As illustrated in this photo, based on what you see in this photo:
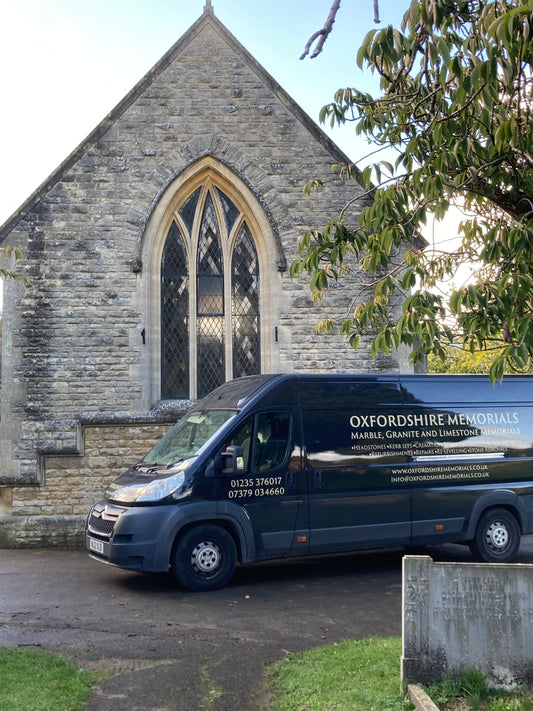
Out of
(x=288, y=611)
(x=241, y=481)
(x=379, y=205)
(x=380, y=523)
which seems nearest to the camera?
(x=379, y=205)

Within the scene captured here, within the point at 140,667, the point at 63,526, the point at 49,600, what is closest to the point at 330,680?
the point at 140,667

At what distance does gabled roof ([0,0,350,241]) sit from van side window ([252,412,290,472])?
231 inches

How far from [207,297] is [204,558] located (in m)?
5.83

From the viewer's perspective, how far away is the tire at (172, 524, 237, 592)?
7895 mm

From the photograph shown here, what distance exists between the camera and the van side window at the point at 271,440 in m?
8.49

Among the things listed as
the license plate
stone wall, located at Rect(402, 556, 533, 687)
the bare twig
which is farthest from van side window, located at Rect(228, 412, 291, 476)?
the bare twig

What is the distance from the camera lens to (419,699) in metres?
4.30

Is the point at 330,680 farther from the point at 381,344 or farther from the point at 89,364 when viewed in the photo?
the point at 89,364

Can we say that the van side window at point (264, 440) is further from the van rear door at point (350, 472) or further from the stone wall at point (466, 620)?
the stone wall at point (466, 620)

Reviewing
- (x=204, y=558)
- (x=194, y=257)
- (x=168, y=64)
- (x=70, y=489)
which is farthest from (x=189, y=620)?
(x=168, y=64)

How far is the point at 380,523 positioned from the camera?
349 inches

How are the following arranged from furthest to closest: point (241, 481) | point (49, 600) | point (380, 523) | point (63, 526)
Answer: point (63, 526) → point (380, 523) → point (241, 481) → point (49, 600)

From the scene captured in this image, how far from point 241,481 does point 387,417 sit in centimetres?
215

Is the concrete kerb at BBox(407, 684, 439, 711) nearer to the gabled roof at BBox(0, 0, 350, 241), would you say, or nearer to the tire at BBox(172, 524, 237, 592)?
the tire at BBox(172, 524, 237, 592)
